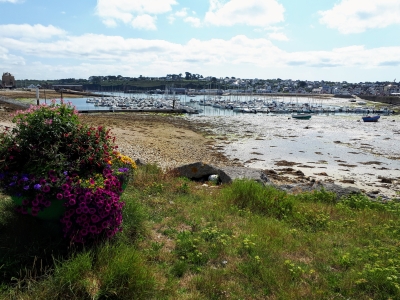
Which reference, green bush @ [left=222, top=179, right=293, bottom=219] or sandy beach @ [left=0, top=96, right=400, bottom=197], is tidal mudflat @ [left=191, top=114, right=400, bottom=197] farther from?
green bush @ [left=222, top=179, right=293, bottom=219]

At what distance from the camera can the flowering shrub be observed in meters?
3.51

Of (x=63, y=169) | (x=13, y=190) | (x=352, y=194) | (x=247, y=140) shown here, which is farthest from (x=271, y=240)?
(x=247, y=140)

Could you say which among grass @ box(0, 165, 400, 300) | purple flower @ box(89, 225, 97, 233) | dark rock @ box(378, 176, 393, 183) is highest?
purple flower @ box(89, 225, 97, 233)

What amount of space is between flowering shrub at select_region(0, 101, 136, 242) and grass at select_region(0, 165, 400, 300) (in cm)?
38

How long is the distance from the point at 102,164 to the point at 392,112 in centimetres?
7948

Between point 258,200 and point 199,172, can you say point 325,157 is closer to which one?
point 199,172

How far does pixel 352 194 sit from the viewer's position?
9.10m

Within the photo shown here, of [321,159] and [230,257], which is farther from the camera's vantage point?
[321,159]

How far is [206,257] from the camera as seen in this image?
413 cm

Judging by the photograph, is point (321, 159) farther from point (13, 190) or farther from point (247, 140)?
point (13, 190)

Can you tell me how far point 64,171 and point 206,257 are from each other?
6.89 feet

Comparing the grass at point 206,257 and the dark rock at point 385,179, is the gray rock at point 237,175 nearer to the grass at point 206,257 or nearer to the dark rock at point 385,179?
the grass at point 206,257

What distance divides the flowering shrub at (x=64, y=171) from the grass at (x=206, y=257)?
1.24ft

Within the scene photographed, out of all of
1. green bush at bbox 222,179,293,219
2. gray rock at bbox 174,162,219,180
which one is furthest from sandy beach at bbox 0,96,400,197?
→ green bush at bbox 222,179,293,219
